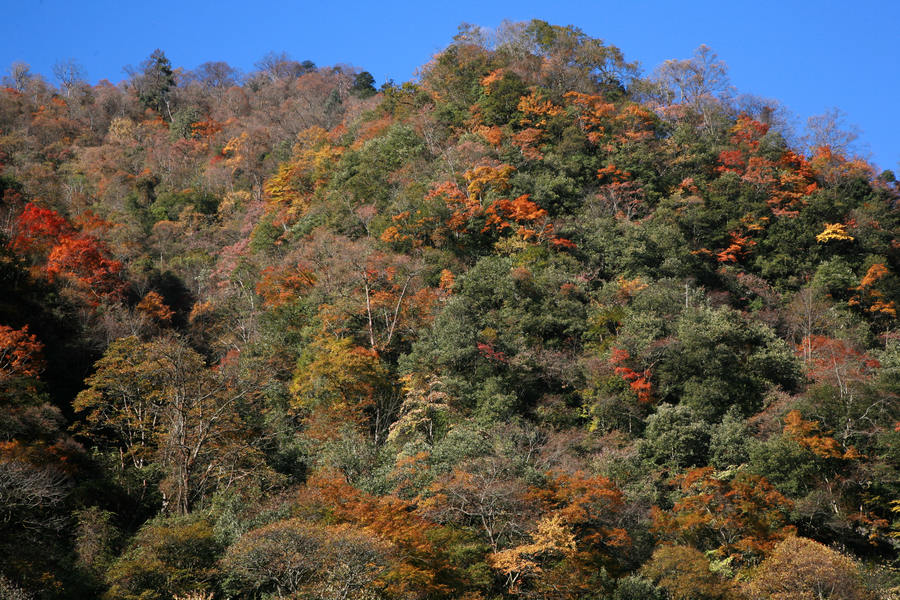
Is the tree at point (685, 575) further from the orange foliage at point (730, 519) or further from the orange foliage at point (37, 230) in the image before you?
the orange foliage at point (37, 230)

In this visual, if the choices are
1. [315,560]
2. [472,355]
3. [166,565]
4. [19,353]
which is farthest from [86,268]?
[315,560]

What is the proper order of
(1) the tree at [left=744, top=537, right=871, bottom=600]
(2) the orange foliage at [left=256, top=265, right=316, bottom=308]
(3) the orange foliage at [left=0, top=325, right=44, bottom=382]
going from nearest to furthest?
(1) the tree at [left=744, top=537, right=871, bottom=600]
(3) the orange foliage at [left=0, top=325, right=44, bottom=382]
(2) the orange foliage at [left=256, top=265, right=316, bottom=308]

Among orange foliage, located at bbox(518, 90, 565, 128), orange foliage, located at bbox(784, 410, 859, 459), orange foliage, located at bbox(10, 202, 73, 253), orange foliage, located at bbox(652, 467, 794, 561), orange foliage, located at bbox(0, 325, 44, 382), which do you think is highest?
orange foliage, located at bbox(518, 90, 565, 128)

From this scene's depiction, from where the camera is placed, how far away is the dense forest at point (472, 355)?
2100 centimetres

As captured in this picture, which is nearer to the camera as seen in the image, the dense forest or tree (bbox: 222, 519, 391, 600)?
tree (bbox: 222, 519, 391, 600)

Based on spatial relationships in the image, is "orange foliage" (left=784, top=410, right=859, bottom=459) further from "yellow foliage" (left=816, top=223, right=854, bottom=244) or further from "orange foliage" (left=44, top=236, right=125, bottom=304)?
"orange foliage" (left=44, top=236, right=125, bottom=304)

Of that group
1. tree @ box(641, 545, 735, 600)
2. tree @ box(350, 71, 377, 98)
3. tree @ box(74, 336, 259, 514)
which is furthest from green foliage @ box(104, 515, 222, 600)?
tree @ box(350, 71, 377, 98)

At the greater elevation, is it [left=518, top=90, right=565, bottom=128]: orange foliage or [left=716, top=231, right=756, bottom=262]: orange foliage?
[left=518, top=90, right=565, bottom=128]: orange foliage

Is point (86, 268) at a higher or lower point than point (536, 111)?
lower

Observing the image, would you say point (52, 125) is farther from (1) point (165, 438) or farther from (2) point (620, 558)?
(2) point (620, 558)

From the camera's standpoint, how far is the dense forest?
21.0m

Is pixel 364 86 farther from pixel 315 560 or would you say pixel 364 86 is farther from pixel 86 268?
pixel 315 560

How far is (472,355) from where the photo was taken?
30.4 metres

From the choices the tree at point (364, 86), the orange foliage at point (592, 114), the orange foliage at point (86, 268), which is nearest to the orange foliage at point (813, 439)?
the orange foliage at point (592, 114)
